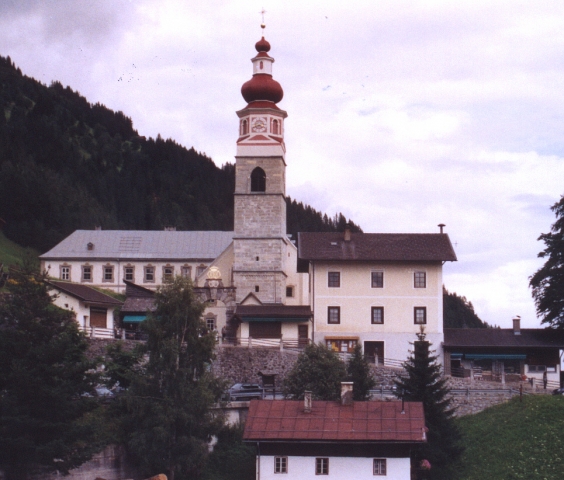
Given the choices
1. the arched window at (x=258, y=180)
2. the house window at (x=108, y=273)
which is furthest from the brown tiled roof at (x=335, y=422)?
the house window at (x=108, y=273)

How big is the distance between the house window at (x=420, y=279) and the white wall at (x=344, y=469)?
79.2 ft

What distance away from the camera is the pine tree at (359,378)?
42.8m

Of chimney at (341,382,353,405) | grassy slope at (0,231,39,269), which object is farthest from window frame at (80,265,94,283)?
chimney at (341,382,353,405)

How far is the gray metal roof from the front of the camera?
279 feet

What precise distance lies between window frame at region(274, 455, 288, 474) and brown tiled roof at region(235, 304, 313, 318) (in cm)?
2242

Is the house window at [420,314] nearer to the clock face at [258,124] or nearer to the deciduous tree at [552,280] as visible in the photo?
the deciduous tree at [552,280]

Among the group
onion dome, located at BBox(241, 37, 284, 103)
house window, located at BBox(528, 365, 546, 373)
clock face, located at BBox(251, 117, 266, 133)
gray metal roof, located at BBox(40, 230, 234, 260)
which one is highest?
onion dome, located at BBox(241, 37, 284, 103)

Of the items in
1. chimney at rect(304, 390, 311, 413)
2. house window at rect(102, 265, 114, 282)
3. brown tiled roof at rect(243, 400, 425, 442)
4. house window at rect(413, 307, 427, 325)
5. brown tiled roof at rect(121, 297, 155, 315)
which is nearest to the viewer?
brown tiled roof at rect(243, 400, 425, 442)

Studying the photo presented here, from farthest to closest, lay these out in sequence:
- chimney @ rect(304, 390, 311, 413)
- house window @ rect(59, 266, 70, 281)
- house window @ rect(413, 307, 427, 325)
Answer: house window @ rect(59, 266, 70, 281) < house window @ rect(413, 307, 427, 325) < chimney @ rect(304, 390, 311, 413)

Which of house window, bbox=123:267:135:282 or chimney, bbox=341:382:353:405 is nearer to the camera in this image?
chimney, bbox=341:382:353:405

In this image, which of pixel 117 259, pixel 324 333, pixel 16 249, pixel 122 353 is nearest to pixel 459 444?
pixel 122 353

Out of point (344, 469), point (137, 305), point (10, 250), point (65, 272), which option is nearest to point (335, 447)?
point (344, 469)

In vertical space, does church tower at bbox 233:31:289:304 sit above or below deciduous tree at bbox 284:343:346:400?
above

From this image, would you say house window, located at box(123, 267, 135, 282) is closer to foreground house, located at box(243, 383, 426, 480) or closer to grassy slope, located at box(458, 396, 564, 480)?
grassy slope, located at box(458, 396, 564, 480)
